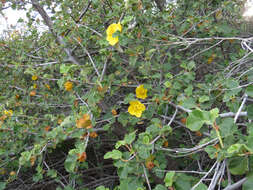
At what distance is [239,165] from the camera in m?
0.68

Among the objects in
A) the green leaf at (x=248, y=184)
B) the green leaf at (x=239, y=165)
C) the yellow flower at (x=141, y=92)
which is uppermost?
the yellow flower at (x=141, y=92)

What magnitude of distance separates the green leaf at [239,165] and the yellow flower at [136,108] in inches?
28.4

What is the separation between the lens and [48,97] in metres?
2.02

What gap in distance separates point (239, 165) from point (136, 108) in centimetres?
78

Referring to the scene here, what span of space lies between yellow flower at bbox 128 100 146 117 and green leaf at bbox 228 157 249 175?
2.36 ft

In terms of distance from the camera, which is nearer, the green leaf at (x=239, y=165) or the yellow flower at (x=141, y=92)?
the green leaf at (x=239, y=165)

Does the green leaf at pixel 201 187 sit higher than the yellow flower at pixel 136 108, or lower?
lower

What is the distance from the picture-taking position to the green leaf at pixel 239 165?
67 cm

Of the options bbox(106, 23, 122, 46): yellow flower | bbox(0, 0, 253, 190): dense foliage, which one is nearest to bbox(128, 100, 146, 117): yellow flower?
bbox(0, 0, 253, 190): dense foliage

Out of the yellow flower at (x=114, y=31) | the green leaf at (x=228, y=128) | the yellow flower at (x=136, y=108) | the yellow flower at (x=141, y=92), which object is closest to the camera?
the green leaf at (x=228, y=128)

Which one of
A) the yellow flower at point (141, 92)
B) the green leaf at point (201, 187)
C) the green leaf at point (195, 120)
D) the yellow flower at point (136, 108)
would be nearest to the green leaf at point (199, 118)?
the green leaf at point (195, 120)

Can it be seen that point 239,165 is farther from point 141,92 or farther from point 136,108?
point 141,92

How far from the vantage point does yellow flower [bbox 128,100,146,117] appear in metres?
1.36

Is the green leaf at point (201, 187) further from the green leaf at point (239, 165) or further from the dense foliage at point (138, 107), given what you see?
the green leaf at point (239, 165)
